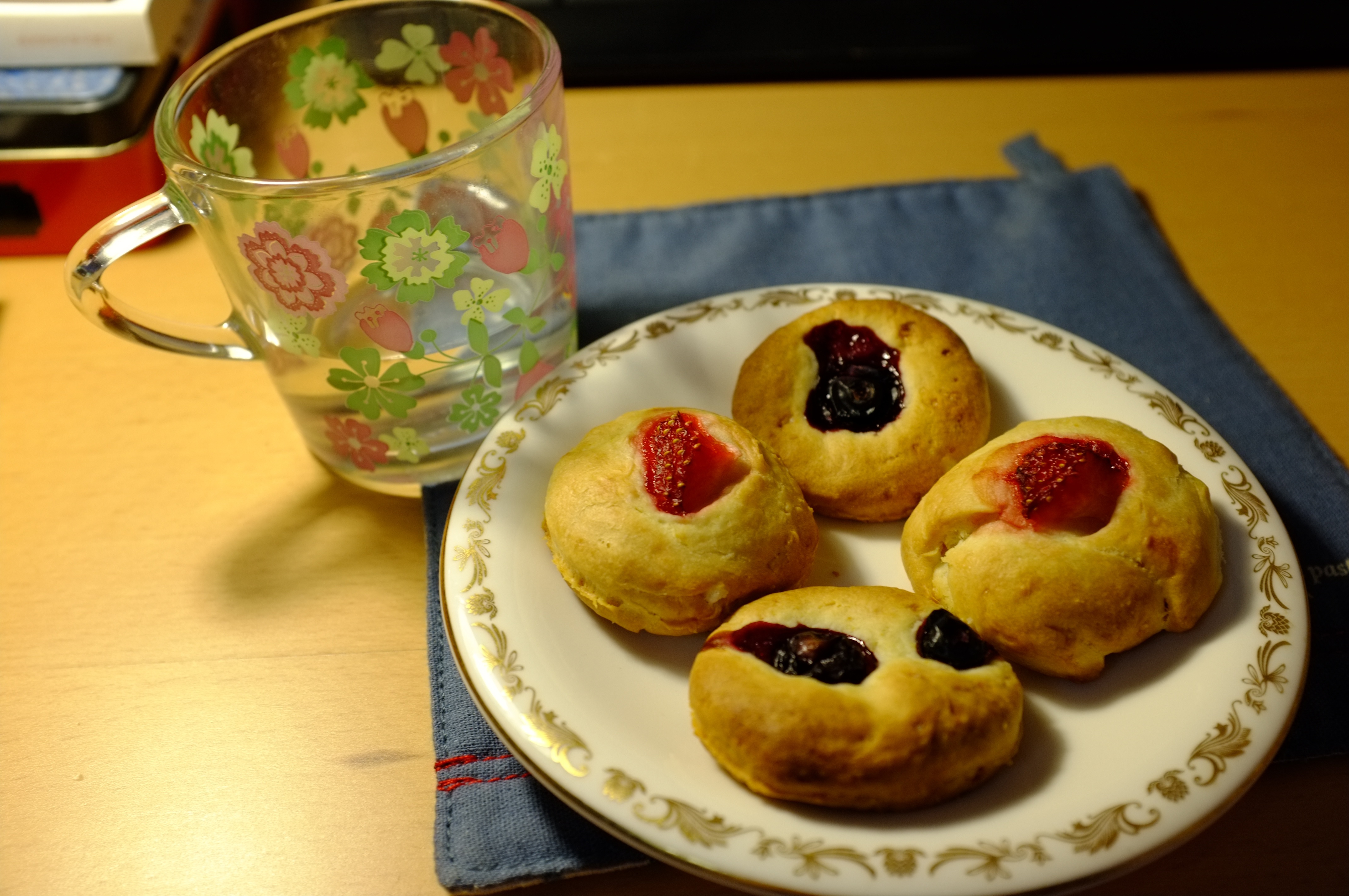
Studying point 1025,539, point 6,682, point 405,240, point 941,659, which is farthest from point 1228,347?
point 6,682

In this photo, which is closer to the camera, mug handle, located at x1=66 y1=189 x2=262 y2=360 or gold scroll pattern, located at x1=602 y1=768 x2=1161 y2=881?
gold scroll pattern, located at x1=602 y1=768 x2=1161 y2=881

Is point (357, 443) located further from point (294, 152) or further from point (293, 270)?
point (294, 152)

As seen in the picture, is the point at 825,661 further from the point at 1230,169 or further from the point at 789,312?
the point at 1230,169

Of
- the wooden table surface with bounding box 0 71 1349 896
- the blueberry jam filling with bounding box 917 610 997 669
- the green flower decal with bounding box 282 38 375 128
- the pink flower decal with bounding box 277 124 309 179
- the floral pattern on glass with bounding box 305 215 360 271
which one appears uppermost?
the green flower decal with bounding box 282 38 375 128

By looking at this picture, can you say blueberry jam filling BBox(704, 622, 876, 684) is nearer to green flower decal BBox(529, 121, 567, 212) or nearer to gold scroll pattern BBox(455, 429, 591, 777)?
gold scroll pattern BBox(455, 429, 591, 777)

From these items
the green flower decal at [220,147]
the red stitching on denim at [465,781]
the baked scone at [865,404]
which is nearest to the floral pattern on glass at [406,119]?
the green flower decal at [220,147]

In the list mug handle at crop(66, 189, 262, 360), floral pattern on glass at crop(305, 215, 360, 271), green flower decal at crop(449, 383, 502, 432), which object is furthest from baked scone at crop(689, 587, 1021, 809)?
mug handle at crop(66, 189, 262, 360)
